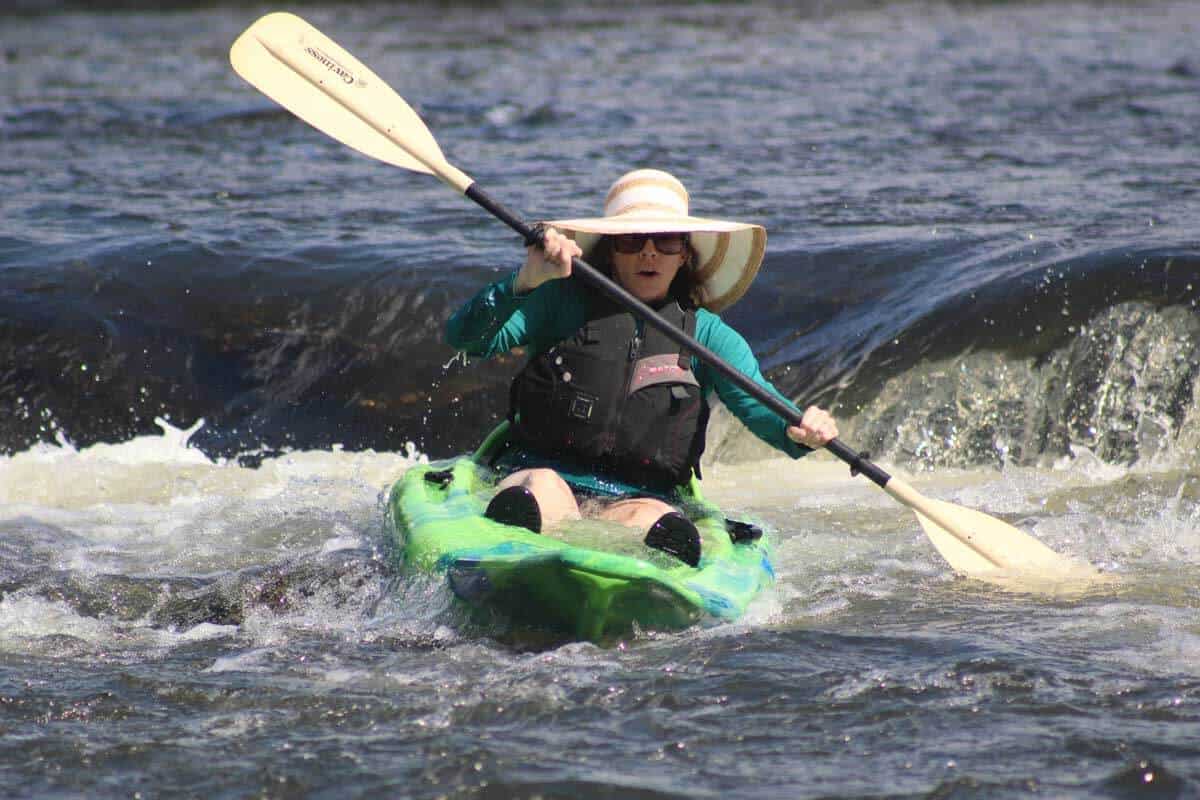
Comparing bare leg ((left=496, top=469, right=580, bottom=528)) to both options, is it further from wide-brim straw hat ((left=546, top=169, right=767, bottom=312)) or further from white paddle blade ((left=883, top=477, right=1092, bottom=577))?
white paddle blade ((left=883, top=477, right=1092, bottom=577))

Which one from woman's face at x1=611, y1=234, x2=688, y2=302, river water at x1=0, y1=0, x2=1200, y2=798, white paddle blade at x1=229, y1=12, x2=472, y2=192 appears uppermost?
white paddle blade at x1=229, y1=12, x2=472, y2=192

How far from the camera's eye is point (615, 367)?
492 cm

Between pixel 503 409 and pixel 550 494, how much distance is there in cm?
289

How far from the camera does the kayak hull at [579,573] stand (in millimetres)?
4090

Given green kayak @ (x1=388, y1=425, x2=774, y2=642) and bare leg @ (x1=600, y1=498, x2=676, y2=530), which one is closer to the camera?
green kayak @ (x1=388, y1=425, x2=774, y2=642)

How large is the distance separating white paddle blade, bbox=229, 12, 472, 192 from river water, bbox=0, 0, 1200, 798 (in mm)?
1479

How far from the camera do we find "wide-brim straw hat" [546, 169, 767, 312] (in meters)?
4.90

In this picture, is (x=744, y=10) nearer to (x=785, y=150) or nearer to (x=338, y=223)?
(x=785, y=150)

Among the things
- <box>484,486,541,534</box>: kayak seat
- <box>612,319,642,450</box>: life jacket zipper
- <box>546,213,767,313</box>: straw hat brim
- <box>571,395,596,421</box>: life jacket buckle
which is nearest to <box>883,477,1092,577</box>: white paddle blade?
<box>546,213,767,313</box>: straw hat brim

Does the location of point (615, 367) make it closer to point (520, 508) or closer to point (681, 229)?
point (681, 229)

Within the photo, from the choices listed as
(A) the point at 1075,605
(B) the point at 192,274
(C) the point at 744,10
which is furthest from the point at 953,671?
(C) the point at 744,10

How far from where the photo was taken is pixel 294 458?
7340 mm

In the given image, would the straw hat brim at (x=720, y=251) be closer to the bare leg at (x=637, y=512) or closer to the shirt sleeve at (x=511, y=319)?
the shirt sleeve at (x=511, y=319)

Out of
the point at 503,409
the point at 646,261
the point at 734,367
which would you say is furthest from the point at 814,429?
the point at 503,409
